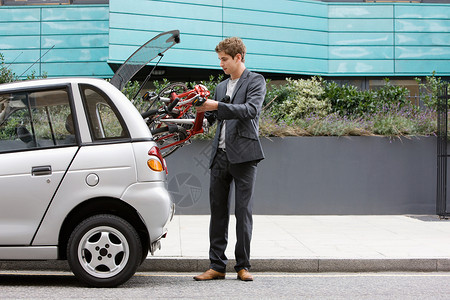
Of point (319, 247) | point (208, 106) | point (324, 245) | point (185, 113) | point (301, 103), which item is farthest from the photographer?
point (301, 103)

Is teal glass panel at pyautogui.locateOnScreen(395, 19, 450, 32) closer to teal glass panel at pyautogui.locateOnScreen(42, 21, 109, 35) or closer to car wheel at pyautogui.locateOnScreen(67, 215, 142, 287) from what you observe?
teal glass panel at pyautogui.locateOnScreen(42, 21, 109, 35)

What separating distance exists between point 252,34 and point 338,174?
38.8 feet

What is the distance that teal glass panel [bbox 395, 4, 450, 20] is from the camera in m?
22.4

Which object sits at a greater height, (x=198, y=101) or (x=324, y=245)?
(x=198, y=101)

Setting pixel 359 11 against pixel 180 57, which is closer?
pixel 180 57

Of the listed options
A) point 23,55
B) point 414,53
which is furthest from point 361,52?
point 23,55

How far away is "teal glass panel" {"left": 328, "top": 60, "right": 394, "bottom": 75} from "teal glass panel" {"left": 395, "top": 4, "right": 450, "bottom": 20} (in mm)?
1767

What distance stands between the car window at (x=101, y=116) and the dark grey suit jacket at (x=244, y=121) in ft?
2.75

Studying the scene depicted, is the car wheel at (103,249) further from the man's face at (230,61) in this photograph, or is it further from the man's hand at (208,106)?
the man's face at (230,61)

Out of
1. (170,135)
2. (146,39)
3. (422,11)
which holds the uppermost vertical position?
(422,11)

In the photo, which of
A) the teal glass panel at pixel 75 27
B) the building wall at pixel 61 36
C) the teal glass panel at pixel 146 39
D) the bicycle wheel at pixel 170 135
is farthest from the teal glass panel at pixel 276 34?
the bicycle wheel at pixel 170 135

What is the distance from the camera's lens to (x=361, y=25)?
2264 cm

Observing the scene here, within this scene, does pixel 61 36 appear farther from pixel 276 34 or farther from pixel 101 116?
pixel 101 116

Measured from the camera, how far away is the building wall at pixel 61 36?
71.2 ft
